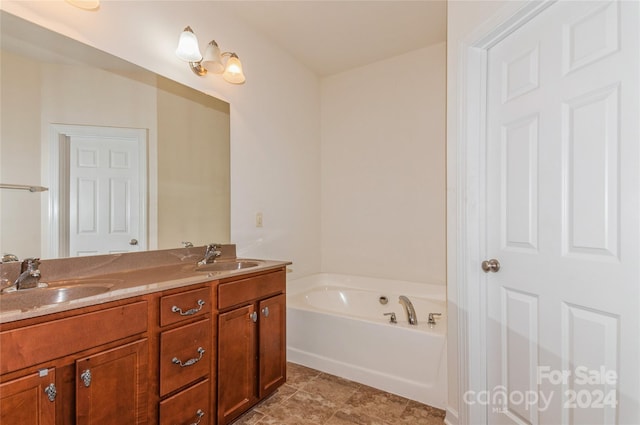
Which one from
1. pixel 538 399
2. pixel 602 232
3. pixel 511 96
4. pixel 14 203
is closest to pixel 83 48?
pixel 14 203

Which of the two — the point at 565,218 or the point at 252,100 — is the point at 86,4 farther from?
the point at 565,218

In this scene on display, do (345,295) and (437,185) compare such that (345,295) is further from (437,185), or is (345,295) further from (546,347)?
(546,347)

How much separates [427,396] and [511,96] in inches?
68.8

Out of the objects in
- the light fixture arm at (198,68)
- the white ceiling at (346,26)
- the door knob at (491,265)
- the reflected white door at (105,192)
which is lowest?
the door knob at (491,265)

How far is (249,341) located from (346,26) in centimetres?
242

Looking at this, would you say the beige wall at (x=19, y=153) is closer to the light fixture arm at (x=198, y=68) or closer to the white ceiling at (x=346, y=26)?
the light fixture arm at (x=198, y=68)

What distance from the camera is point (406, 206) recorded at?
2.82m

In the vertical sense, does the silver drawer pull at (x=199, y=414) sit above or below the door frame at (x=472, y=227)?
below

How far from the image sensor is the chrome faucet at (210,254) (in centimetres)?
193

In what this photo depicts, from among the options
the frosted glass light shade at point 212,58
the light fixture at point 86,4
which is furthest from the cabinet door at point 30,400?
the frosted glass light shade at point 212,58

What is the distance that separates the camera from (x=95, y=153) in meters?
1.54

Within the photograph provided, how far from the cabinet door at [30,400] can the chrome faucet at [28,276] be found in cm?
43

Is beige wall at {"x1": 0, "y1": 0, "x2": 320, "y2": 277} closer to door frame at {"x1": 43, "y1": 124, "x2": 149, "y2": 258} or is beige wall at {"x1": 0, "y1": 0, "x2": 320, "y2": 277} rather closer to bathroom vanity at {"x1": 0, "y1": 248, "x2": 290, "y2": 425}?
door frame at {"x1": 43, "y1": 124, "x2": 149, "y2": 258}

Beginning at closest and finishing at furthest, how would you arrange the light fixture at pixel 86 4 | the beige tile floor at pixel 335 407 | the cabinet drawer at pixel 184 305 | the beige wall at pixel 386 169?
the cabinet drawer at pixel 184 305
the light fixture at pixel 86 4
the beige tile floor at pixel 335 407
the beige wall at pixel 386 169
